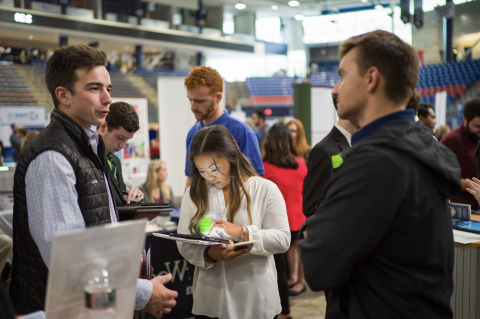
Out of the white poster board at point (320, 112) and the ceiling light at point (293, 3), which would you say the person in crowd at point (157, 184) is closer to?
the white poster board at point (320, 112)

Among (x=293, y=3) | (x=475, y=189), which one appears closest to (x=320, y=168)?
(x=475, y=189)

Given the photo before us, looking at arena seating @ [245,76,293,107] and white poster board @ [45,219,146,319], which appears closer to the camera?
white poster board @ [45,219,146,319]

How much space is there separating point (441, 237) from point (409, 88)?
40cm

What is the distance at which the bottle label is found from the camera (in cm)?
90

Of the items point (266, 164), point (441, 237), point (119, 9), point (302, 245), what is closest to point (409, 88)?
point (441, 237)

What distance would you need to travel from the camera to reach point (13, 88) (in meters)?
14.0

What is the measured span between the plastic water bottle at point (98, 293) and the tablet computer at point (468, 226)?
2.14m

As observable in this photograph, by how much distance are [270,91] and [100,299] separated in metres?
20.9

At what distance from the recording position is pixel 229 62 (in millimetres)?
24594

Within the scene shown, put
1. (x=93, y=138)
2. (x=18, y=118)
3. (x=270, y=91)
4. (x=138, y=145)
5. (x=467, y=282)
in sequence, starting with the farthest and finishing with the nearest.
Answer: (x=270, y=91) → (x=18, y=118) → (x=138, y=145) → (x=467, y=282) → (x=93, y=138)

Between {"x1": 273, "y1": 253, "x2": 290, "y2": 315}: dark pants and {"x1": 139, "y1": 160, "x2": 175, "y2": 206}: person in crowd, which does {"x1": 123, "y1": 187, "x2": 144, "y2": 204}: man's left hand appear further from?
{"x1": 139, "y1": 160, "x2": 175, "y2": 206}: person in crowd

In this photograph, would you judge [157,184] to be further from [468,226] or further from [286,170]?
[468,226]

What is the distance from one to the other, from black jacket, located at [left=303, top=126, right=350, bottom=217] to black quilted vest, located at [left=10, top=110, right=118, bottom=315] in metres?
1.10

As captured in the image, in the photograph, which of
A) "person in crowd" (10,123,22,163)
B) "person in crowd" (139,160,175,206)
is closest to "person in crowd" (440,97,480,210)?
"person in crowd" (139,160,175,206)
